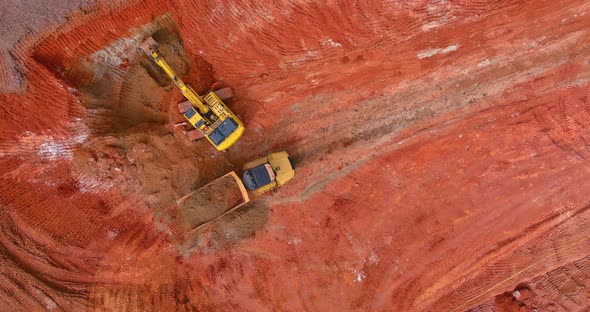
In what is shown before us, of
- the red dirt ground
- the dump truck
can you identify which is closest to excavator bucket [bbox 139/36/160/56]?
the red dirt ground

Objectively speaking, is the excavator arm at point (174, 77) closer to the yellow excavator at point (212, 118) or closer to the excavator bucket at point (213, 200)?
the yellow excavator at point (212, 118)

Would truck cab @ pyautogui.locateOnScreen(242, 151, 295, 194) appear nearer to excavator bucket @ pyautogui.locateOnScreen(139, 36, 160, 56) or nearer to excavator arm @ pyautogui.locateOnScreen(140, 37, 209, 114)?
excavator arm @ pyautogui.locateOnScreen(140, 37, 209, 114)

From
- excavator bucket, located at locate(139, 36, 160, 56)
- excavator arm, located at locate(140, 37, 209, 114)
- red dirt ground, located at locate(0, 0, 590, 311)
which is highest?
excavator bucket, located at locate(139, 36, 160, 56)

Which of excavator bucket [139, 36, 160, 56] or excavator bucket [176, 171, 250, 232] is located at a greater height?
excavator bucket [139, 36, 160, 56]

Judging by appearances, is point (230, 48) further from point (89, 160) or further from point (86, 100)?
point (89, 160)

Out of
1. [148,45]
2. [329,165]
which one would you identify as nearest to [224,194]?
[329,165]

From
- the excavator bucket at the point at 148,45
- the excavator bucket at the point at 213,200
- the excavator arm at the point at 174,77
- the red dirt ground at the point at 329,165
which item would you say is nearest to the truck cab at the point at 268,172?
the excavator bucket at the point at 213,200
